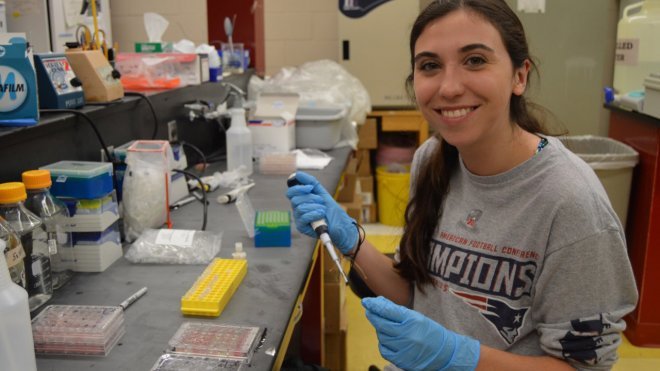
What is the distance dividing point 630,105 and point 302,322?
176cm

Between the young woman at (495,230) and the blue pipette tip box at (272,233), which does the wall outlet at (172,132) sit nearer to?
the blue pipette tip box at (272,233)

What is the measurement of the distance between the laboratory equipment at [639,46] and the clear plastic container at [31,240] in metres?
2.68

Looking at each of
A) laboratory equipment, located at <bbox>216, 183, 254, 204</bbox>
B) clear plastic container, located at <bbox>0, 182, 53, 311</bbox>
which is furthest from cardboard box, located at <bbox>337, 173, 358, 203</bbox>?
clear plastic container, located at <bbox>0, 182, 53, 311</bbox>

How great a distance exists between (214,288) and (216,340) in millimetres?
187

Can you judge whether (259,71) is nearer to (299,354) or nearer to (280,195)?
(280,195)

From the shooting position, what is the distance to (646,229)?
8.16ft

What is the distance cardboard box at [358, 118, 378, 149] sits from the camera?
12.5 feet

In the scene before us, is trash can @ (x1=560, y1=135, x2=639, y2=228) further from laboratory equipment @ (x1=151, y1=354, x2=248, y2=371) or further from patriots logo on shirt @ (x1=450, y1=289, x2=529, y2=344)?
laboratory equipment @ (x1=151, y1=354, x2=248, y2=371)

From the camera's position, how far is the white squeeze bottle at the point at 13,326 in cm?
76

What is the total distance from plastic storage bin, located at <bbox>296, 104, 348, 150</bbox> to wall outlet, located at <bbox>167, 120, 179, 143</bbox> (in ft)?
1.89

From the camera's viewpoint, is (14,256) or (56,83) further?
(56,83)

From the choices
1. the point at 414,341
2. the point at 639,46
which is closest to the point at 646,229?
the point at 639,46

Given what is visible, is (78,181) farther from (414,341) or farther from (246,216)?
(414,341)

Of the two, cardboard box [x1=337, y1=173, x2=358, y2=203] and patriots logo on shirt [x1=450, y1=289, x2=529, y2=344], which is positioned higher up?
patriots logo on shirt [x1=450, y1=289, x2=529, y2=344]
